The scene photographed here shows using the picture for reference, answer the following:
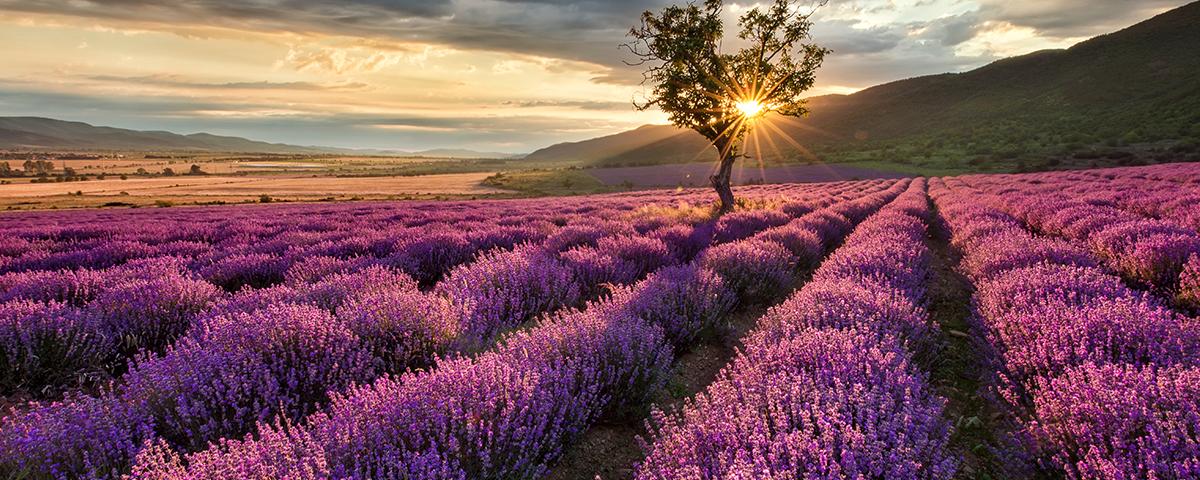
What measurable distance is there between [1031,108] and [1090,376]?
9005 cm

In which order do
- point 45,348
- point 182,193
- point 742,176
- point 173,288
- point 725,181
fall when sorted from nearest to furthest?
1. point 45,348
2. point 173,288
3. point 725,181
4. point 182,193
5. point 742,176

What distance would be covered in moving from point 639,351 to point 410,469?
1.46 m

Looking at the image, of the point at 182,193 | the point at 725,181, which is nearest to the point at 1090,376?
the point at 725,181

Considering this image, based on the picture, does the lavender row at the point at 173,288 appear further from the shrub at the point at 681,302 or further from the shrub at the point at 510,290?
the shrub at the point at 681,302

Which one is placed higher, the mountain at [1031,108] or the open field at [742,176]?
the mountain at [1031,108]

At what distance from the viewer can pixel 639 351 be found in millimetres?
3037

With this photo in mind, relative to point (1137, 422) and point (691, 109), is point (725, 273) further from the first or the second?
point (691, 109)

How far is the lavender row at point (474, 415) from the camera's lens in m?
1.78

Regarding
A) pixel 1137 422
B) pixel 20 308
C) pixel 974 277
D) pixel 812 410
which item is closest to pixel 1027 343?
pixel 1137 422

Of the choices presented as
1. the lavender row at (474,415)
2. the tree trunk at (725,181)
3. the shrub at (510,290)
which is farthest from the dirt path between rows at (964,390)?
the tree trunk at (725,181)

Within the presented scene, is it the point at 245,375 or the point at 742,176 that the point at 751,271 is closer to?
the point at 245,375

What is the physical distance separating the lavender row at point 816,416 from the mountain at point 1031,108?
54.9m

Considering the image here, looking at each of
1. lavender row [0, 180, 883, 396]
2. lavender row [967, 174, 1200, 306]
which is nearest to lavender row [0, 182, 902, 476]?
lavender row [0, 180, 883, 396]

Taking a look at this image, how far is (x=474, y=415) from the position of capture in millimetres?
2211
